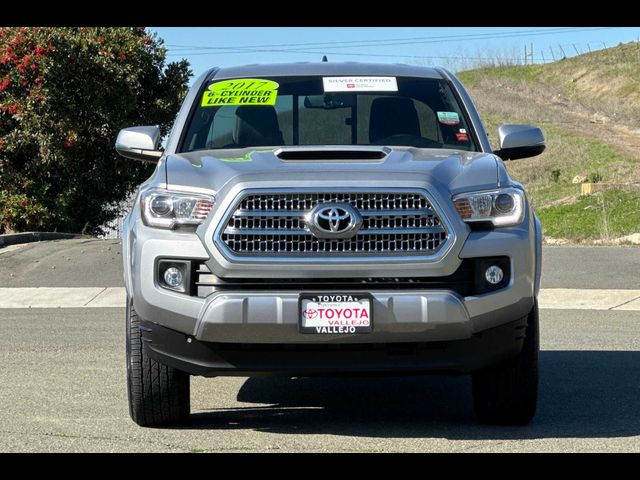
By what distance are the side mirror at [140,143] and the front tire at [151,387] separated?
4.04 ft

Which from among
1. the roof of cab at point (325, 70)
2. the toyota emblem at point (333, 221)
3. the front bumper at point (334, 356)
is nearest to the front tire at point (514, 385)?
the front bumper at point (334, 356)

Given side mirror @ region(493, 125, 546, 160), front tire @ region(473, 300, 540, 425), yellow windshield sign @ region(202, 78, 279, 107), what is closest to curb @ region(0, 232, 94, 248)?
yellow windshield sign @ region(202, 78, 279, 107)

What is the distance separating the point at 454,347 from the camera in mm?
6195

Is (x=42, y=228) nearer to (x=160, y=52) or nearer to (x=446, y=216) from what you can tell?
(x=160, y=52)

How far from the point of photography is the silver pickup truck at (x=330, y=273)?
602 cm

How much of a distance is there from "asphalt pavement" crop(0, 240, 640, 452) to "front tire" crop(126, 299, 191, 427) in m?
0.09

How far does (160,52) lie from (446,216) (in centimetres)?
1773

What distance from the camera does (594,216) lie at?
3528 centimetres

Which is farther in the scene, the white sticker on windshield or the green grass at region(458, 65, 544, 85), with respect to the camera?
the green grass at region(458, 65, 544, 85)

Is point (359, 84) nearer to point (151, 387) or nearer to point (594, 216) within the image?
point (151, 387)

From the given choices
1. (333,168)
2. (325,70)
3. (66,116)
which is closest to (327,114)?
(325,70)

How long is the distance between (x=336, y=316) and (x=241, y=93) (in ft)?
7.14

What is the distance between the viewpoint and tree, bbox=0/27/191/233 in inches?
841

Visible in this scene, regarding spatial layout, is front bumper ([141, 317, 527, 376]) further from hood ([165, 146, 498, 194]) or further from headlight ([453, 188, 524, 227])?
hood ([165, 146, 498, 194])
